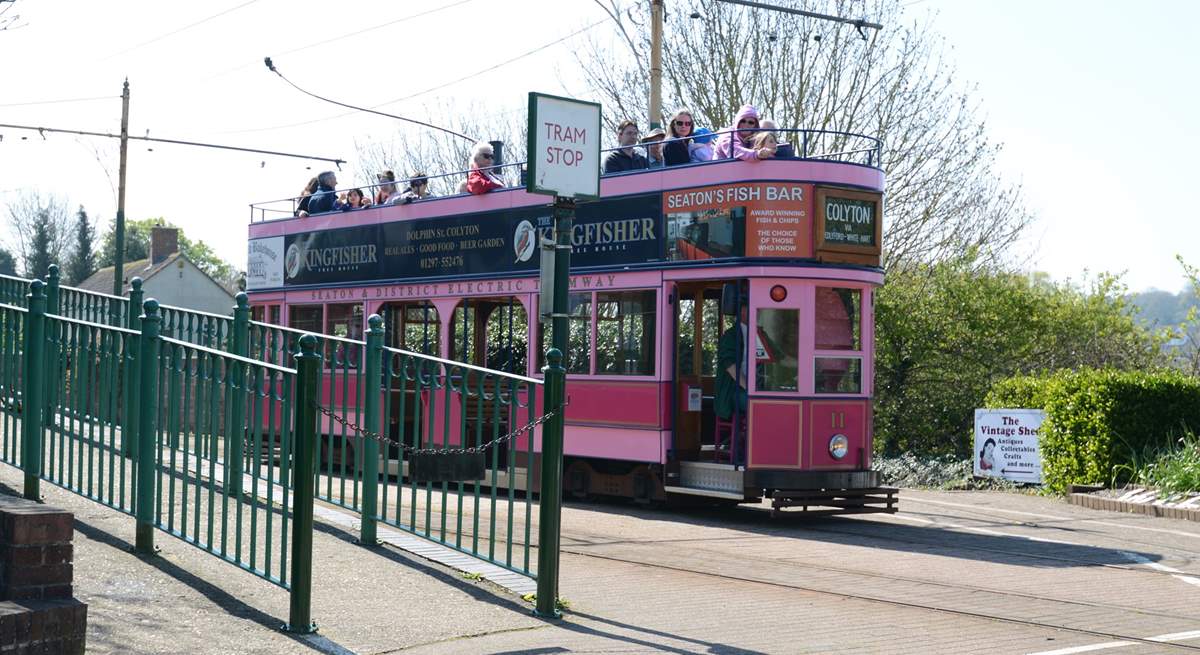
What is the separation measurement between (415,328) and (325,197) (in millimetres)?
3394

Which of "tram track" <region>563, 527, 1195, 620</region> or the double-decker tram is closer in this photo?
"tram track" <region>563, 527, 1195, 620</region>

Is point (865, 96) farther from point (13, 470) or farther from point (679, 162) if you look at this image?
point (13, 470)

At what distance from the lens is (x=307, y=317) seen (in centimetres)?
2105

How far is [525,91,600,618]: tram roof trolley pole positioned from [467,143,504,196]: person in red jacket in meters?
8.74

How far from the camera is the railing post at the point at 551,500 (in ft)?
26.3

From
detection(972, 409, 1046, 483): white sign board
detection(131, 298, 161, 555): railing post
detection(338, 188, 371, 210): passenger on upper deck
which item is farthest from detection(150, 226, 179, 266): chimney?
detection(131, 298, 161, 555): railing post

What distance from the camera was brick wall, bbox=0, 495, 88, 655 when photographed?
5.64 meters

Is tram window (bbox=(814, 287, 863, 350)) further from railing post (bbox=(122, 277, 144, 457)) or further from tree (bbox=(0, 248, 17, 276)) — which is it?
tree (bbox=(0, 248, 17, 276))

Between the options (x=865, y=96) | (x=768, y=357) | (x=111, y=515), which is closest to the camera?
(x=111, y=515)

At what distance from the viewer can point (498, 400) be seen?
8.48 metres

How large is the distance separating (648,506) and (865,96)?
14995mm

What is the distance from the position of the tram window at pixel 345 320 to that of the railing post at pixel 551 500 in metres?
11.8

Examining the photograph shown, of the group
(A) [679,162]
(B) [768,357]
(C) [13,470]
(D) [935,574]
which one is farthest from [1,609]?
(A) [679,162]

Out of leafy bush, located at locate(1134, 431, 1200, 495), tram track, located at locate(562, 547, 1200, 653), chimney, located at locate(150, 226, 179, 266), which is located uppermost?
chimney, located at locate(150, 226, 179, 266)
